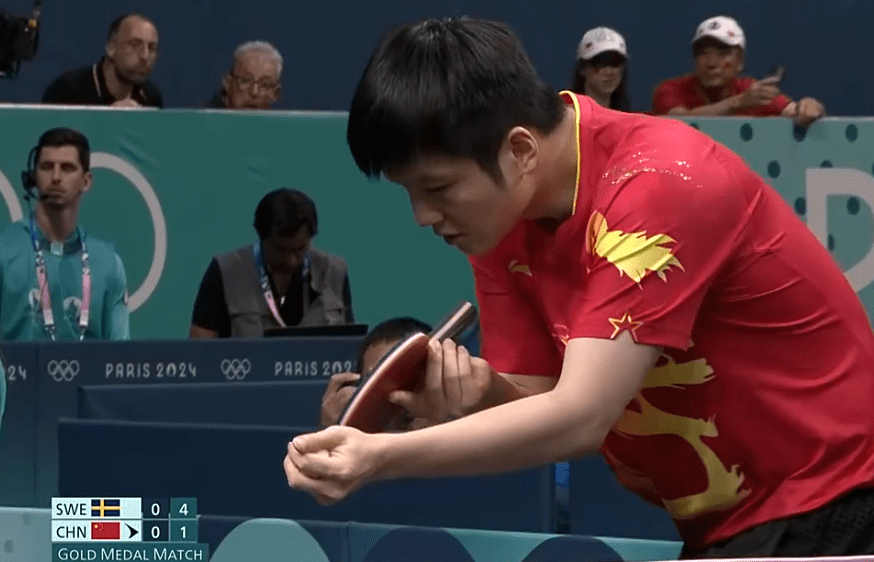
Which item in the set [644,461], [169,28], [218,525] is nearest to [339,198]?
[169,28]

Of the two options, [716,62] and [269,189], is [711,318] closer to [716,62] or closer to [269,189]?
[269,189]

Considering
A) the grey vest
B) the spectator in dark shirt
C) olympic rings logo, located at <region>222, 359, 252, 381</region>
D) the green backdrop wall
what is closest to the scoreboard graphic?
olympic rings logo, located at <region>222, 359, 252, 381</region>

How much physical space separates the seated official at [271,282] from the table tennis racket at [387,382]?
4.62m

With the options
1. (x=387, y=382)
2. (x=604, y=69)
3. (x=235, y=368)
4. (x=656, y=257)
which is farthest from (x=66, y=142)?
(x=656, y=257)

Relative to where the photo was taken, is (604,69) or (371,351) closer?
(371,351)

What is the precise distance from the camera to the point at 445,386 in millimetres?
2305

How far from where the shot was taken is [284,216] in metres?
7.03

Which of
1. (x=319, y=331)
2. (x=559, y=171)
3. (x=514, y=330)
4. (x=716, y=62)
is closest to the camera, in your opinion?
(x=559, y=171)

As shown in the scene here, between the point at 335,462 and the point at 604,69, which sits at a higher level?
the point at 604,69

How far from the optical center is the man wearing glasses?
8180mm

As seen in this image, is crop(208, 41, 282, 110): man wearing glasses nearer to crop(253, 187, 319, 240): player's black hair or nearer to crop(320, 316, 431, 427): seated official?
crop(253, 187, 319, 240): player's black hair

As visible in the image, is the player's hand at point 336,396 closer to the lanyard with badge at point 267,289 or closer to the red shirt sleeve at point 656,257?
the lanyard with badge at point 267,289

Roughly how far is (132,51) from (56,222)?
150 cm

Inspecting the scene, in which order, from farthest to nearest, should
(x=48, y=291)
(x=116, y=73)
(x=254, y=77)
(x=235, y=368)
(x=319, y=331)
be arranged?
(x=254, y=77)
(x=116, y=73)
(x=319, y=331)
(x=48, y=291)
(x=235, y=368)
